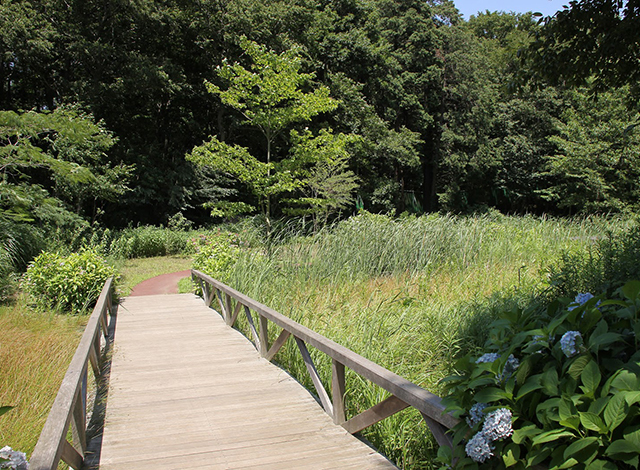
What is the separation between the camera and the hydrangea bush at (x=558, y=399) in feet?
4.79

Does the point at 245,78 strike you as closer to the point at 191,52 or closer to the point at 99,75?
the point at 99,75

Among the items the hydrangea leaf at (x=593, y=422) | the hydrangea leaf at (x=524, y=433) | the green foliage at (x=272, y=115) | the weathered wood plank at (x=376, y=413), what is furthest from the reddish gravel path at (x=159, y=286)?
the hydrangea leaf at (x=593, y=422)

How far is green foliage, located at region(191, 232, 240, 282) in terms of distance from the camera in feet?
31.7

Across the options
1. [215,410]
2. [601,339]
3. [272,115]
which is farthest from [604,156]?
[601,339]

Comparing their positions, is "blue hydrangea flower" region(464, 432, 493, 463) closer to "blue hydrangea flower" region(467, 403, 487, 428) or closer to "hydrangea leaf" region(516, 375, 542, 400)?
"blue hydrangea flower" region(467, 403, 487, 428)

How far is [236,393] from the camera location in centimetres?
429

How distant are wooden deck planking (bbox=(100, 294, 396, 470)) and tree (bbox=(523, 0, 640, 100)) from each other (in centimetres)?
684

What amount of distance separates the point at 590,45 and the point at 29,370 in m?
9.07

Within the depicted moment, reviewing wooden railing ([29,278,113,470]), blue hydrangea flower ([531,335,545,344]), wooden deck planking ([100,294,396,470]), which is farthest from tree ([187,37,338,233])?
blue hydrangea flower ([531,335,545,344])

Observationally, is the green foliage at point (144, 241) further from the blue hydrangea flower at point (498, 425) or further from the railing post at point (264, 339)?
the blue hydrangea flower at point (498, 425)

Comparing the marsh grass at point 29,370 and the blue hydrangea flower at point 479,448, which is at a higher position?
the blue hydrangea flower at point 479,448

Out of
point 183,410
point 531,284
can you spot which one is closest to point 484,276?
point 531,284

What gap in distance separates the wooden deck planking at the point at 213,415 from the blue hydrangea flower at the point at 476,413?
125 cm

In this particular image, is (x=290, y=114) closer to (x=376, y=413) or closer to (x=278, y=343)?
(x=278, y=343)
